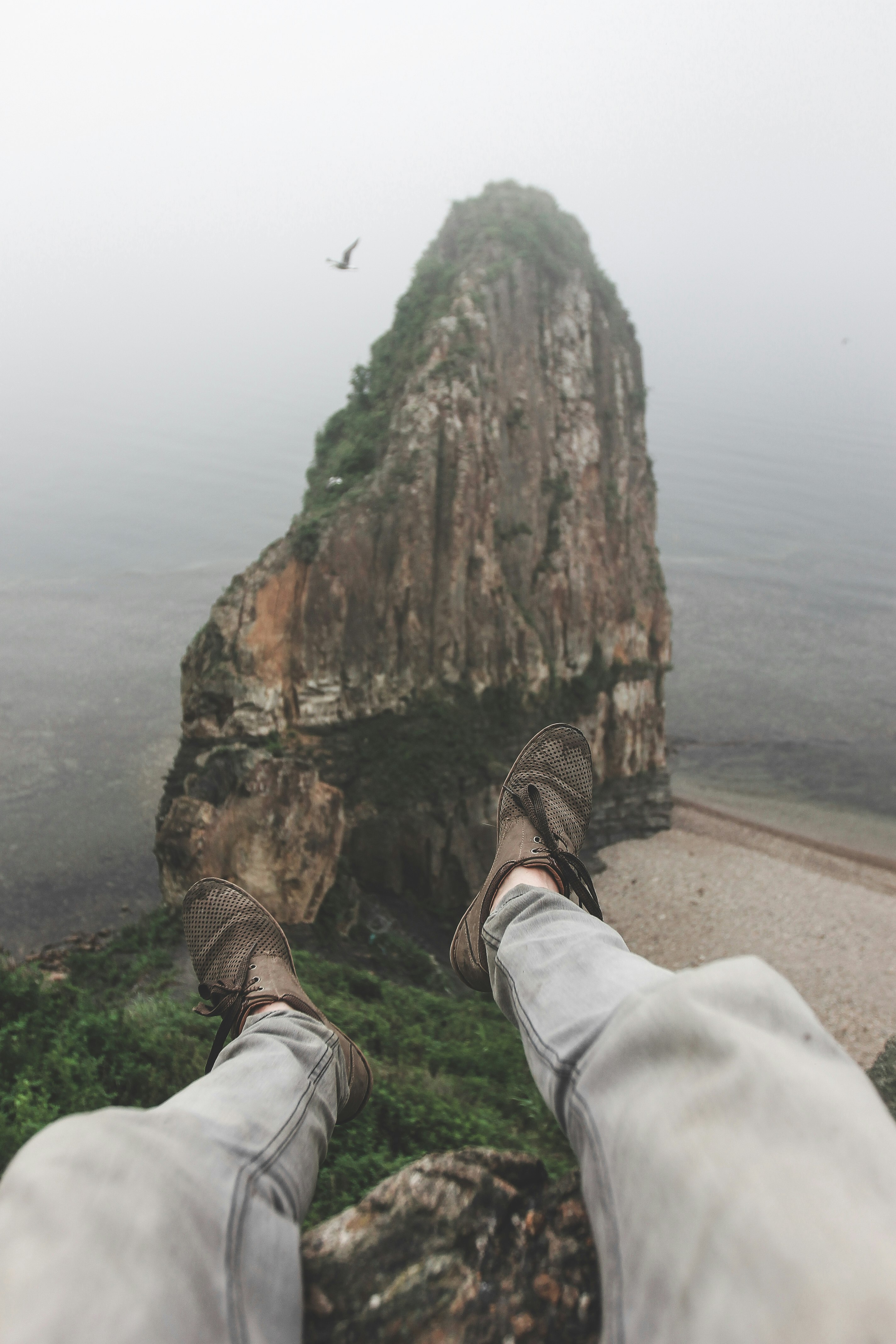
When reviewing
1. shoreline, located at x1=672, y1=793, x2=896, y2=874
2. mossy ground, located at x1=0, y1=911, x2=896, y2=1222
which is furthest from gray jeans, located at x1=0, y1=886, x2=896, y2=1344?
shoreline, located at x1=672, y1=793, x2=896, y2=874

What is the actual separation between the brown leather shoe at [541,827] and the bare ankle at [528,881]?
0.01m

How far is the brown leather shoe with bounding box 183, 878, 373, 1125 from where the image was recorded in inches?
113

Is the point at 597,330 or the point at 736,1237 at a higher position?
the point at 597,330

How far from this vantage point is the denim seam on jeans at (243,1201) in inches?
54.8

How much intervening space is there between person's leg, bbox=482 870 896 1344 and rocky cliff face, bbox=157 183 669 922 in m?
7.93

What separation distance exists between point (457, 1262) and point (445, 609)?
406 inches

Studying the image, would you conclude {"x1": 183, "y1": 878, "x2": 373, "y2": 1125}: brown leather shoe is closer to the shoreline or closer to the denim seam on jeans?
the denim seam on jeans

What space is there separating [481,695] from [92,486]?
3182 cm

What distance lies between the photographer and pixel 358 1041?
17.9 ft

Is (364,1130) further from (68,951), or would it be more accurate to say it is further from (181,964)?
(68,951)

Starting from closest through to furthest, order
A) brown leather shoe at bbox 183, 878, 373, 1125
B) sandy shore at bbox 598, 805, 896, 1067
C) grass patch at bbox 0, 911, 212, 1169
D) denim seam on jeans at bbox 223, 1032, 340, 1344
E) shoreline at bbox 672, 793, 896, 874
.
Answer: denim seam on jeans at bbox 223, 1032, 340, 1344 < brown leather shoe at bbox 183, 878, 373, 1125 < grass patch at bbox 0, 911, 212, 1169 < sandy shore at bbox 598, 805, 896, 1067 < shoreline at bbox 672, 793, 896, 874

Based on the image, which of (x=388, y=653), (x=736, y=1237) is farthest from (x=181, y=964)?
(x=736, y=1237)

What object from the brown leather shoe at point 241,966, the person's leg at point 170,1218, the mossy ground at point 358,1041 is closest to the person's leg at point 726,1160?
the person's leg at point 170,1218

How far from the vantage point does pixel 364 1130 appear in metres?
3.78
